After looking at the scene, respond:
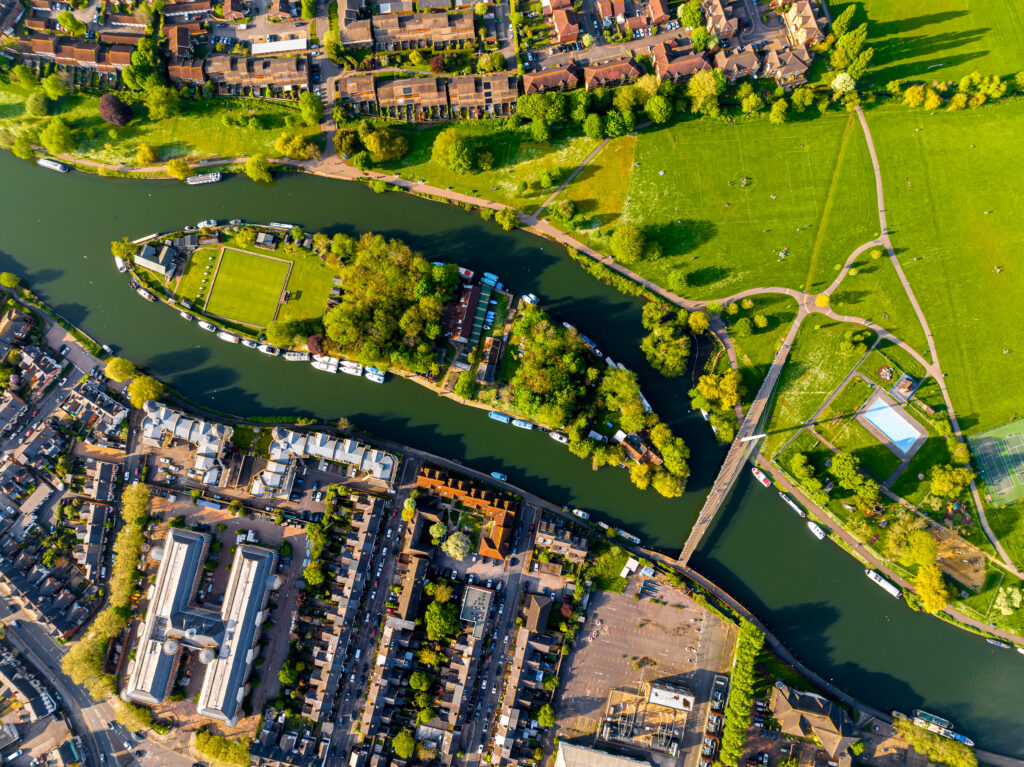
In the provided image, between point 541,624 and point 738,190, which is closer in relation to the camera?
point 541,624

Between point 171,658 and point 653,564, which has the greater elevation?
point 653,564

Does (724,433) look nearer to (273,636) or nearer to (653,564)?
(653,564)

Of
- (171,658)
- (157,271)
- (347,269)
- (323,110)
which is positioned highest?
(323,110)

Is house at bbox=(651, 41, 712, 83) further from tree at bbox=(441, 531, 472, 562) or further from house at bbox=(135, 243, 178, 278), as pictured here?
house at bbox=(135, 243, 178, 278)

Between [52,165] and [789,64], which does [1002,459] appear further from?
[52,165]

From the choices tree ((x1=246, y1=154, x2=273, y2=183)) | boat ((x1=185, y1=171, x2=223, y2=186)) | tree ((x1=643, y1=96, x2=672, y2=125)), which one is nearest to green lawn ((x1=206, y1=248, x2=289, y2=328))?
tree ((x1=246, y1=154, x2=273, y2=183))

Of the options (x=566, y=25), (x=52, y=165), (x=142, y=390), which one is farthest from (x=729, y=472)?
(x=52, y=165)

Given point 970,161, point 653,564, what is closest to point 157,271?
point 653,564
